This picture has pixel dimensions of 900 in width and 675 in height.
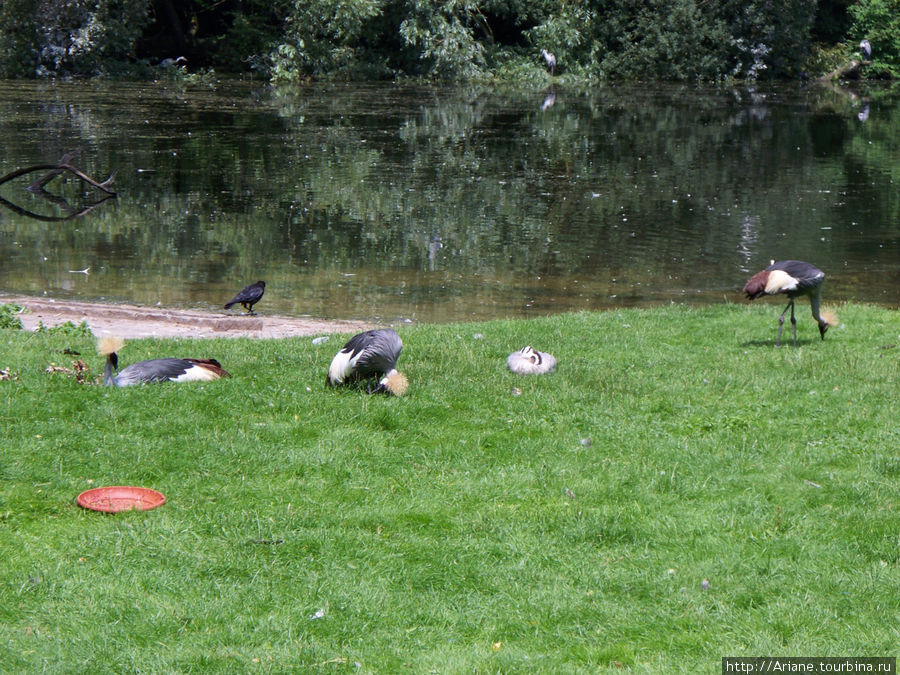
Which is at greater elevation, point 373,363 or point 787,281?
point 787,281

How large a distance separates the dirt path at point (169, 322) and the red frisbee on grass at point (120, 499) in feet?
18.5

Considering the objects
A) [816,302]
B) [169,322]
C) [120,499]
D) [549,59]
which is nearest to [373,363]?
[120,499]

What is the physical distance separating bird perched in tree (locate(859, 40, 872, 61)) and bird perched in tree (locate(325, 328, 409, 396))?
159 ft

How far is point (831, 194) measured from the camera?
23047 mm

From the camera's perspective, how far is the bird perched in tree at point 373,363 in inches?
313

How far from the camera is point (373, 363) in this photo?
26.2ft

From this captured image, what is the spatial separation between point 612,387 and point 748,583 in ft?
11.2

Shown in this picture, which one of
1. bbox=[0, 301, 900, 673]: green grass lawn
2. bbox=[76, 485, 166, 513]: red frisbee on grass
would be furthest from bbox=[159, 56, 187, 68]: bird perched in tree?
bbox=[76, 485, 166, 513]: red frisbee on grass

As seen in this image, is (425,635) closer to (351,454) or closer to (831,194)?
(351,454)

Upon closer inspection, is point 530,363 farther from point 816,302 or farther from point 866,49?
point 866,49

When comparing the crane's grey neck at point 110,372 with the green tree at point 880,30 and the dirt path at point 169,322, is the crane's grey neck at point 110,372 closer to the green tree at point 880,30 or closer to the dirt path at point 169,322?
the dirt path at point 169,322

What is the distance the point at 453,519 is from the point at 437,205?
15535 mm

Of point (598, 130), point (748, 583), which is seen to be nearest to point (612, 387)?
point (748, 583)

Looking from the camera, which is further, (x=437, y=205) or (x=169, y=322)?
(x=437, y=205)
